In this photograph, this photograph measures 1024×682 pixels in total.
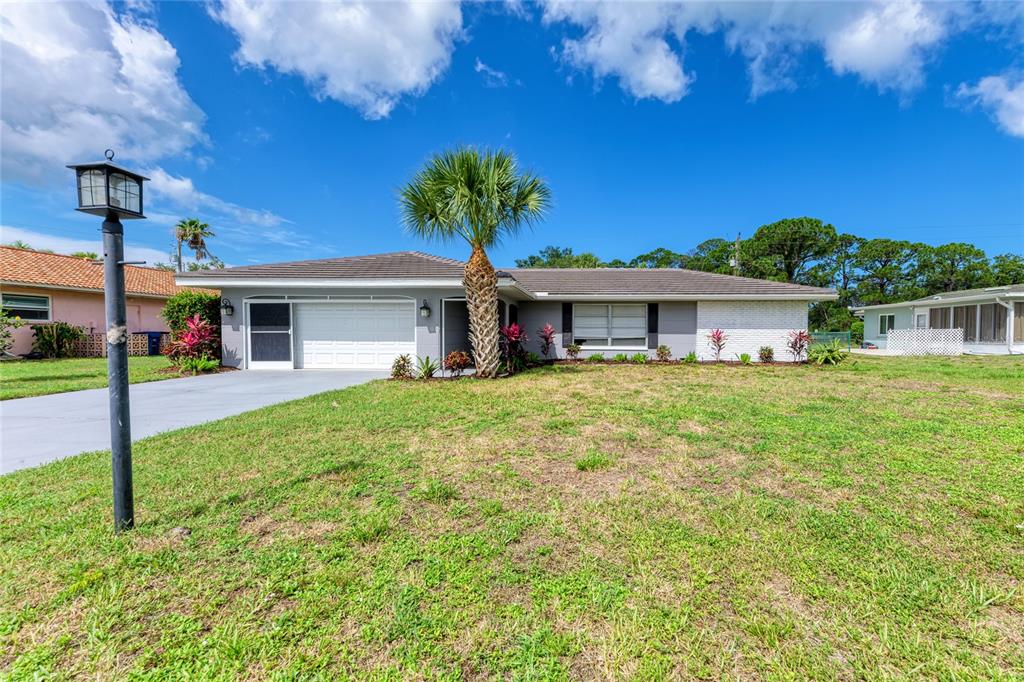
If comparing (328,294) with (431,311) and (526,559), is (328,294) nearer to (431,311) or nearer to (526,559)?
(431,311)

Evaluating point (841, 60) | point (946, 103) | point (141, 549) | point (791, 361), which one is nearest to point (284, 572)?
point (141, 549)

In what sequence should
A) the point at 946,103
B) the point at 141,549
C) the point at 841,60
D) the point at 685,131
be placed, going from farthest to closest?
the point at 685,131 → the point at 946,103 → the point at 841,60 → the point at 141,549

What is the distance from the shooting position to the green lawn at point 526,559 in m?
1.78

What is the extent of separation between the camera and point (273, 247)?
23891mm

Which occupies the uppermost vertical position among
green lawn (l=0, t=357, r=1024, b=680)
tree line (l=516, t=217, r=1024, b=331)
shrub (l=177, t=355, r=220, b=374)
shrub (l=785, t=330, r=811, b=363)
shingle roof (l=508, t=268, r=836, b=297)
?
tree line (l=516, t=217, r=1024, b=331)

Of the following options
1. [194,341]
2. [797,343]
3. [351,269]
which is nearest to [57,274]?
[194,341]

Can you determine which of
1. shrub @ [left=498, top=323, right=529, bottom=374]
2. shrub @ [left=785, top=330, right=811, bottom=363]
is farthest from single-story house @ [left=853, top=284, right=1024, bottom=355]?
shrub @ [left=498, top=323, right=529, bottom=374]

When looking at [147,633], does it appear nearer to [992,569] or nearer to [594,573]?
[594,573]

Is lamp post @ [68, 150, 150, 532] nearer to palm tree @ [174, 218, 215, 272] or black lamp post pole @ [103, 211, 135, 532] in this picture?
black lamp post pole @ [103, 211, 135, 532]

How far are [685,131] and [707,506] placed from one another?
19921 mm

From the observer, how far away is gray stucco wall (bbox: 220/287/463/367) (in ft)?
37.6

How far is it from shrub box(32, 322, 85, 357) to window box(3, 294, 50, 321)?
813mm

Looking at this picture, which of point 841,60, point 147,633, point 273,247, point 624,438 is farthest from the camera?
point 273,247

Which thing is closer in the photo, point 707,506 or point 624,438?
point 707,506
